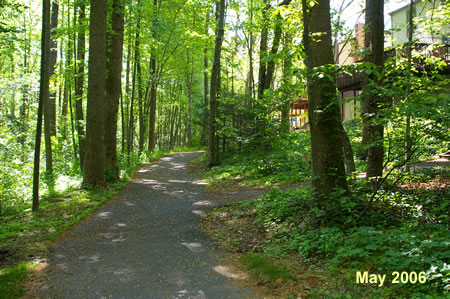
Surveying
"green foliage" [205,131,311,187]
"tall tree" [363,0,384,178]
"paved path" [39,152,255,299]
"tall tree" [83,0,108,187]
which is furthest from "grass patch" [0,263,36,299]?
"green foliage" [205,131,311,187]

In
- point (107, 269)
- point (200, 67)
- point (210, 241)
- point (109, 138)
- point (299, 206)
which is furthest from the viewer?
point (200, 67)

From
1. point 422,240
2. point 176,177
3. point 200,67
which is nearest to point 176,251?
point 422,240

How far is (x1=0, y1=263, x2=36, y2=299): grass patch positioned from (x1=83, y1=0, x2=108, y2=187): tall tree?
19.9 feet

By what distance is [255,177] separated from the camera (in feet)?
44.1

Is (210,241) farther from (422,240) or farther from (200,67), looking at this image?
(200,67)

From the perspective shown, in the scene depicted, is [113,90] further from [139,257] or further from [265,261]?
[265,261]

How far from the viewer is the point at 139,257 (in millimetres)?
5590

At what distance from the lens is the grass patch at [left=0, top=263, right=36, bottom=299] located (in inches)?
165

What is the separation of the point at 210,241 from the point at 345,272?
2963 millimetres

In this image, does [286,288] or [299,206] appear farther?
[299,206]

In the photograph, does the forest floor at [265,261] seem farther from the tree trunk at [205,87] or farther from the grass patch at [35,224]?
the tree trunk at [205,87]

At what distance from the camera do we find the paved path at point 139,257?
14.2 feet

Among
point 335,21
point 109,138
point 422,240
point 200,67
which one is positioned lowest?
point 422,240

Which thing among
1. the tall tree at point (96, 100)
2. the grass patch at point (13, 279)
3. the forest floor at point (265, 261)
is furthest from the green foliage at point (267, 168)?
the grass patch at point (13, 279)
